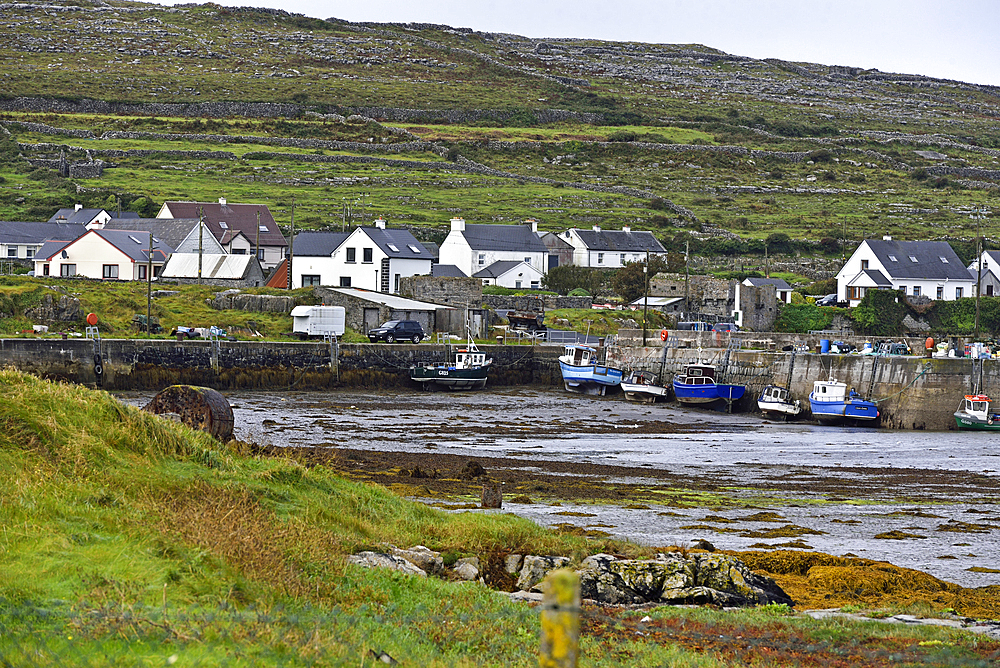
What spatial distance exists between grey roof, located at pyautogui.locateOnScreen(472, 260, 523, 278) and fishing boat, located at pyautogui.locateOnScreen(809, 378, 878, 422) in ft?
142

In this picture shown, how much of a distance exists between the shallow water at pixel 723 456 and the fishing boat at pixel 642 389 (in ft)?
2.28

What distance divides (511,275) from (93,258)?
32.7m

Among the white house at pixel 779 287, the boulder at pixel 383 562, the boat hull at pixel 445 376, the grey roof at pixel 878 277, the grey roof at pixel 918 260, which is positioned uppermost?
the grey roof at pixel 918 260

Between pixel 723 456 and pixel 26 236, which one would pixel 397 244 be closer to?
pixel 26 236

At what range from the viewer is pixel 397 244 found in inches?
3179

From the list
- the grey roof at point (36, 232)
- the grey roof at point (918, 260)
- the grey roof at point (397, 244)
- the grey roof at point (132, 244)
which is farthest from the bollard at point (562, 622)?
the grey roof at point (918, 260)

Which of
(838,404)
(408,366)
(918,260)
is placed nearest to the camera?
(838,404)

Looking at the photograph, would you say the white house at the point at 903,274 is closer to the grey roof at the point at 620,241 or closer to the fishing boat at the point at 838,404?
the grey roof at the point at 620,241

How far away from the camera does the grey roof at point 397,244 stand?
79062mm

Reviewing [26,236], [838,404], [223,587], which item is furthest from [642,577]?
[26,236]

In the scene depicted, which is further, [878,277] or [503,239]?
[503,239]

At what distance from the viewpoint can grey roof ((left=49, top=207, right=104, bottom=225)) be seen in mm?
92594

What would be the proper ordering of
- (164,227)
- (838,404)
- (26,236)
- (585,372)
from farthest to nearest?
(164,227), (26,236), (585,372), (838,404)

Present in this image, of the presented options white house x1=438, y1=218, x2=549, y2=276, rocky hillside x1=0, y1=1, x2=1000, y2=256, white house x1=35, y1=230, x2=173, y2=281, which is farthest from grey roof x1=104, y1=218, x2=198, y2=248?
white house x1=438, y1=218, x2=549, y2=276
